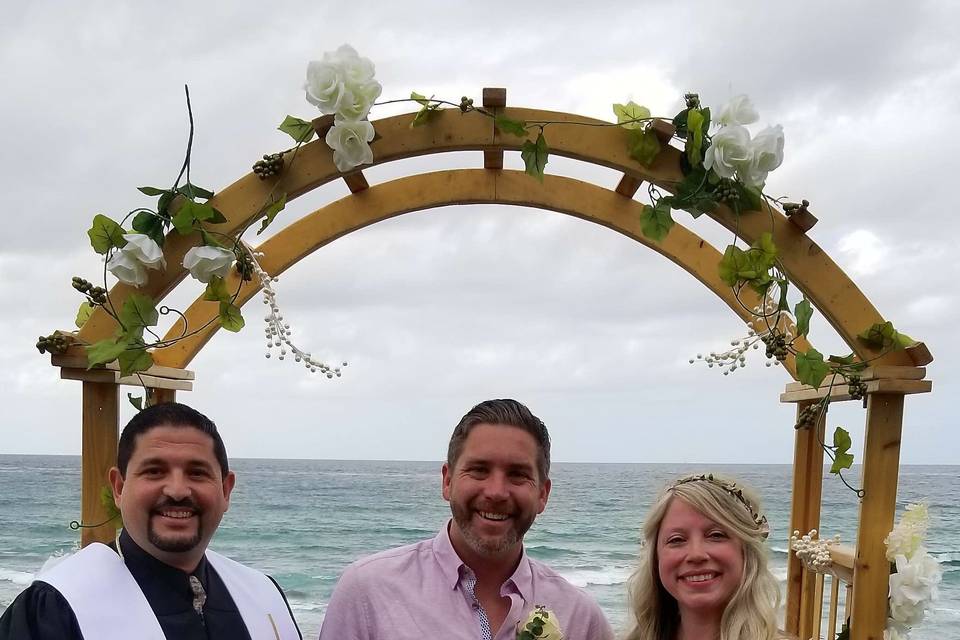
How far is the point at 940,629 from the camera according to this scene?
14008 mm

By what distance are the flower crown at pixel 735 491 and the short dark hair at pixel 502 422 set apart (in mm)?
407

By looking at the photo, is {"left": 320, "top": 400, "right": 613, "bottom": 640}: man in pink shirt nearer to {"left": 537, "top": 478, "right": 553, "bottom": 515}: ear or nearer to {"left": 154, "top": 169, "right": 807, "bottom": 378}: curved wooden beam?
{"left": 537, "top": 478, "right": 553, "bottom": 515}: ear

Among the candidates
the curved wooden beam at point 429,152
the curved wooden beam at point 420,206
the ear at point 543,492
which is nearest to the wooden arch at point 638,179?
the curved wooden beam at point 429,152

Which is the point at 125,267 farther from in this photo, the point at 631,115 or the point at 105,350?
the point at 631,115

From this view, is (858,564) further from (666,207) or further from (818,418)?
(666,207)

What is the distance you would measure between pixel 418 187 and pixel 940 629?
13.1 meters

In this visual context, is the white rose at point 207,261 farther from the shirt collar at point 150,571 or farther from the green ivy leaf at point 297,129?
the shirt collar at point 150,571

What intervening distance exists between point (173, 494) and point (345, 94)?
1.21 meters

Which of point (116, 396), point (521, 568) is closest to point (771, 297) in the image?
point (521, 568)

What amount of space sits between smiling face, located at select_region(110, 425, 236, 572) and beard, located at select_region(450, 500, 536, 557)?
67 cm

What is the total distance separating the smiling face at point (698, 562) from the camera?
2828 mm

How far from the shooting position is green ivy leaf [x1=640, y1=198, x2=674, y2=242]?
3.11m

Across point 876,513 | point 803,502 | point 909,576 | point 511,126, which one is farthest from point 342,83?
point 803,502

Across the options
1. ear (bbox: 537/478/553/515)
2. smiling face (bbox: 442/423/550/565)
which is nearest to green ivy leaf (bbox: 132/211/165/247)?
smiling face (bbox: 442/423/550/565)
